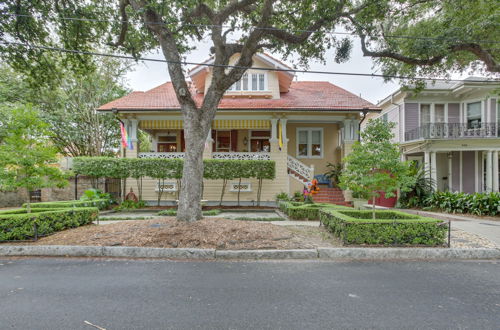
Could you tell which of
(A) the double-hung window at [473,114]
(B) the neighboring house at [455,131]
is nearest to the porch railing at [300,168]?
(B) the neighboring house at [455,131]

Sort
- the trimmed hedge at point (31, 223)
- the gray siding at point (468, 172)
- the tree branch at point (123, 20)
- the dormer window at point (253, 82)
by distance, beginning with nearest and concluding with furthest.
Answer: the trimmed hedge at point (31, 223) < the tree branch at point (123, 20) < the dormer window at point (253, 82) < the gray siding at point (468, 172)

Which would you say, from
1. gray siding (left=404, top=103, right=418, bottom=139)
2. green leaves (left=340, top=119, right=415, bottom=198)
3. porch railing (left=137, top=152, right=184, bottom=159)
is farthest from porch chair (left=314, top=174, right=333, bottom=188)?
green leaves (left=340, top=119, right=415, bottom=198)

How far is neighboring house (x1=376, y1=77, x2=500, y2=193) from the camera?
15.5 meters

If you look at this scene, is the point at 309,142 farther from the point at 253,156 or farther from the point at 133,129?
the point at 133,129

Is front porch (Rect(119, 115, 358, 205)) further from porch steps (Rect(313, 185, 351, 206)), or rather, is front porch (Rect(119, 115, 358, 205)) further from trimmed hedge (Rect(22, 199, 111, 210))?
trimmed hedge (Rect(22, 199, 111, 210))

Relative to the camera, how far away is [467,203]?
11.6m

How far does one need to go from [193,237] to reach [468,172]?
63.6 ft

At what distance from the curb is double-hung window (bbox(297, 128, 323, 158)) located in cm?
1150

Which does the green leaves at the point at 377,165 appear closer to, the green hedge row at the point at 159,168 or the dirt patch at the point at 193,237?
the dirt patch at the point at 193,237

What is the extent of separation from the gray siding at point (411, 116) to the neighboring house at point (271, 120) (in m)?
4.57

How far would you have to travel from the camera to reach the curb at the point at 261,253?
17.7 ft

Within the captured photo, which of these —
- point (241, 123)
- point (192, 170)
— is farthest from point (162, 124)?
point (192, 170)

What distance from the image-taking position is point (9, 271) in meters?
4.66

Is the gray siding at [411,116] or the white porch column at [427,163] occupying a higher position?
the gray siding at [411,116]
